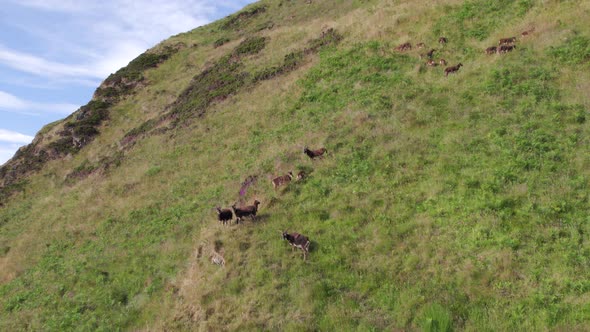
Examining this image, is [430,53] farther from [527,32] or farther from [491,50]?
[527,32]

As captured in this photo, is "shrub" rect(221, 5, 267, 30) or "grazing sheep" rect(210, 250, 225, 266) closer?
"grazing sheep" rect(210, 250, 225, 266)

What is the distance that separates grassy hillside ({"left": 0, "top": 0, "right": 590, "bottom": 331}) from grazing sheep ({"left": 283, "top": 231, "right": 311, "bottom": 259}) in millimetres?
257

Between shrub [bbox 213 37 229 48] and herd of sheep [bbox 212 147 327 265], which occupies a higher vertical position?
shrub [bbox 213 37 229 48]

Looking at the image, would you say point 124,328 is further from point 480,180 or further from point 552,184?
point 552,184

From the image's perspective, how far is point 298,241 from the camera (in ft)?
42.9

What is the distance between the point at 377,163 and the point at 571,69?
10591mm

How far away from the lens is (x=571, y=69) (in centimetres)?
1895

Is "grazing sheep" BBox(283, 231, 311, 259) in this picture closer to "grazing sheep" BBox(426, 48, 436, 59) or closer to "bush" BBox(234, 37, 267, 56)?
"grazing sheep" BBox(426, 48, 436, 59)

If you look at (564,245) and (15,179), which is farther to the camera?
(15,179)

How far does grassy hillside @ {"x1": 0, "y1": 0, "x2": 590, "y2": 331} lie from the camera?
10820mm

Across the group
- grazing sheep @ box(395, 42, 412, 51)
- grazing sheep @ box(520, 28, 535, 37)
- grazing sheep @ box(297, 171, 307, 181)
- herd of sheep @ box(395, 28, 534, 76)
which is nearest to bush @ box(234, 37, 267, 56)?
grazing sheep @ box(395, 42, 412, 51)

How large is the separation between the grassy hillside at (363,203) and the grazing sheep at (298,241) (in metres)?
0.26

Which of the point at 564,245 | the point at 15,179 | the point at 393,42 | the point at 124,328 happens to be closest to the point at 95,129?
the point at 15,179

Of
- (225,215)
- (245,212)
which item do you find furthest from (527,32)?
(225,215)
